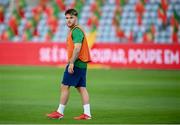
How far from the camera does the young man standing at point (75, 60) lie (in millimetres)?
11844

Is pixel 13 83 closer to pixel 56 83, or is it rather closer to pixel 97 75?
pixel 56 83

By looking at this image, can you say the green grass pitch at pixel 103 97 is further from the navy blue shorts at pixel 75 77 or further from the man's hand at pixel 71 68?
the man's hand at pixel 71 68

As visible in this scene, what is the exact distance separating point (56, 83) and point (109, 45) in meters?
8.52

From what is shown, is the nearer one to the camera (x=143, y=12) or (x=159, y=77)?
(x=159, y=77)

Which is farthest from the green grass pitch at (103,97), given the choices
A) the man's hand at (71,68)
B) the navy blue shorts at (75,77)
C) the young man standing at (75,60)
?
the man's hand at (71,68)

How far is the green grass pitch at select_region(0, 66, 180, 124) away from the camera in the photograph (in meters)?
12.2

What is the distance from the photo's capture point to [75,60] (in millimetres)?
11875

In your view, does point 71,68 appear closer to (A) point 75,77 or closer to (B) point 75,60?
(B) point 75,60

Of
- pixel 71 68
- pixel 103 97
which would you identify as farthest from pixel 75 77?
pixel 103 97

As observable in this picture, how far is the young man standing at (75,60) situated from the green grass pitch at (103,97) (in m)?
0.33

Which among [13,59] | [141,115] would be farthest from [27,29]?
[141,115]

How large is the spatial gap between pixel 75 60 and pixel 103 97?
490 cm

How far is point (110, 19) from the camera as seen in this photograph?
33594 millimetres

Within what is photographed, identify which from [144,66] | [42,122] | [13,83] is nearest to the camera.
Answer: [42,122]
